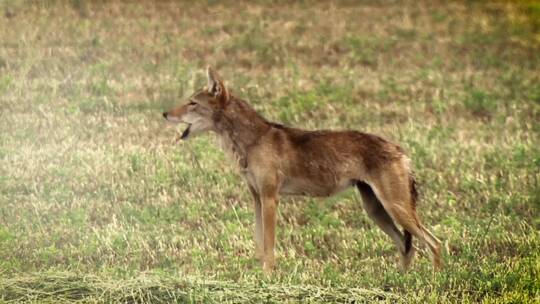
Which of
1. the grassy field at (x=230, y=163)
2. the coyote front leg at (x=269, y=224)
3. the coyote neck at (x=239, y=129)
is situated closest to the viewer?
the grassy field at (x=230, y=163)

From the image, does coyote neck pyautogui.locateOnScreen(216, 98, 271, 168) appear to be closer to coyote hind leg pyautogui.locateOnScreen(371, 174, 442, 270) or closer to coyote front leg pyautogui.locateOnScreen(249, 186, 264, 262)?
coyote front leg pyautogui.locateOnScreen(249, 186, 264, 262)

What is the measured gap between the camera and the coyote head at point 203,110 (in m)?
10.2

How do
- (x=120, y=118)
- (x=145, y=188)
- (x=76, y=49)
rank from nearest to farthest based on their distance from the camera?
1. (x=145, y=188)
2. (x=120, y=118)
3. (x=76, y=49)

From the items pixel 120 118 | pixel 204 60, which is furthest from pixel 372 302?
pixel 204 60

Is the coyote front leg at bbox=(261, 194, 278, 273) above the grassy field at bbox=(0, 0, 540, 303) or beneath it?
above

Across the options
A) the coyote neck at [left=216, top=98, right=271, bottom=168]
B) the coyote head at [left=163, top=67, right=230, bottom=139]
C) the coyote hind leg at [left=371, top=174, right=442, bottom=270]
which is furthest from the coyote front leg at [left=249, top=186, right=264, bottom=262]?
the coyote hind leg at [left=371, top=174, right=442, bottom=270]

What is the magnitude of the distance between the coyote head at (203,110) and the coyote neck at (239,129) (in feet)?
0.20

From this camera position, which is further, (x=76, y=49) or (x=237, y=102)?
(x=76, y=49)

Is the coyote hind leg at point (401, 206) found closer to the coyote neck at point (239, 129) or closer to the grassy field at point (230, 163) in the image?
the grassy field at point (230, 163)

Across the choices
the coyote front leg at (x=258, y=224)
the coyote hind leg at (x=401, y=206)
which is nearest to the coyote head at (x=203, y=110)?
the coyote front leg at (x=258, y=224)

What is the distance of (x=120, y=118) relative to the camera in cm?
1623

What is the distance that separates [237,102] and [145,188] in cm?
269

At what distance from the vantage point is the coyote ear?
33.4 ft

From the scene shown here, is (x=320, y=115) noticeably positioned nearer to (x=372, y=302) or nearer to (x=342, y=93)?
(x=342, y=93)
